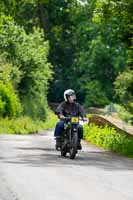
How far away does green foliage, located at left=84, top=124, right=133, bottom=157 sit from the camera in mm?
22891

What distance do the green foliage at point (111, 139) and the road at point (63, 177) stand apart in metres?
2.14

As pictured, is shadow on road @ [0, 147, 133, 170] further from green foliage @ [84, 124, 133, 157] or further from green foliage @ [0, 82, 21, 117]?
green foliage @ [0, 82, 21, 117]

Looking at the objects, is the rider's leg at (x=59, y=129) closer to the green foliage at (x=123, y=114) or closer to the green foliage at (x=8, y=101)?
the green foliage at (x=8, y=101)

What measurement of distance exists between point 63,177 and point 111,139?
1182cm

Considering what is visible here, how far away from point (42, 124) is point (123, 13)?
107 feet

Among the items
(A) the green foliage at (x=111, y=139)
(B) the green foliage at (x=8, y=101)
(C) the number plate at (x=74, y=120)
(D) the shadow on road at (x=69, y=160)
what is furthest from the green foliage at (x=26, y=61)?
(C) the number plate at (x=74, y=120)

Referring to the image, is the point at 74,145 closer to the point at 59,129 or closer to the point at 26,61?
the point at 59,129

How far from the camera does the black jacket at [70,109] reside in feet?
65.9

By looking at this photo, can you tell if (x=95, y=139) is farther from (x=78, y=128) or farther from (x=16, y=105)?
(x=16, y=105)

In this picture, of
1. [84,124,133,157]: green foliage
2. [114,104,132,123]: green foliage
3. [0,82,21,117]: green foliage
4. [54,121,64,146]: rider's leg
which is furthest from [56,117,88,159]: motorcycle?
[114,104,132,123]: green foliage

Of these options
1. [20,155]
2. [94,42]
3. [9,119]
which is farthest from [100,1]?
[94,42]

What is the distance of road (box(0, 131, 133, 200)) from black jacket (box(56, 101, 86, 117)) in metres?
1.18

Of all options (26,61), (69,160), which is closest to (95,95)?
(26,61)

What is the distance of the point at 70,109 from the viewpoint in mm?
20234
